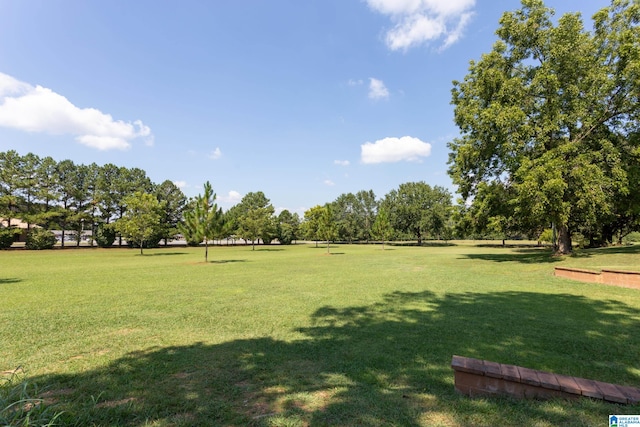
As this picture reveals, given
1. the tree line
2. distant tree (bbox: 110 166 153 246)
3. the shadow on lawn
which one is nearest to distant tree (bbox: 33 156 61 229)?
the tree line

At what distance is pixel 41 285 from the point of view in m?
12.1

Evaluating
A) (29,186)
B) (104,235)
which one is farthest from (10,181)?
(104,235)

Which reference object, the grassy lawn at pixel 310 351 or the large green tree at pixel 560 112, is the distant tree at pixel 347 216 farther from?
the grassy lawn at pixel 310 351

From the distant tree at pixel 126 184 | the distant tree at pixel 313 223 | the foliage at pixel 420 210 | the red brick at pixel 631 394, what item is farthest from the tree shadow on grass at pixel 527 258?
the distant tree at pixel 126 184

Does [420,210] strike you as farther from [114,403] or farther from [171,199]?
[114,403]

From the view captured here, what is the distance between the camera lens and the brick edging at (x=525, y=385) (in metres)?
2.97

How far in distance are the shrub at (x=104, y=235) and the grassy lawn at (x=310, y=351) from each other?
4545 cm

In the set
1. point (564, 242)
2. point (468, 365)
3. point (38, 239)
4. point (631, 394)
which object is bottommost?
point (631, 394)

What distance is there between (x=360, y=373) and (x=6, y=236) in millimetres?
53370

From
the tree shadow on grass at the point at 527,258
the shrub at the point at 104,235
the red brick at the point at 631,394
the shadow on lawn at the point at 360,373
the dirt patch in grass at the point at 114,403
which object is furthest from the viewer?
the shrub at the point at 104,235

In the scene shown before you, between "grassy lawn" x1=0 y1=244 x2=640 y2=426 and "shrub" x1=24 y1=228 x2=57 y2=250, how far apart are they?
4136cm

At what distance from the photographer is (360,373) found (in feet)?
13.3

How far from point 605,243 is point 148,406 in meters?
42.8

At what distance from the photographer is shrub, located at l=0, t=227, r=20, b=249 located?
3862 centimetres
